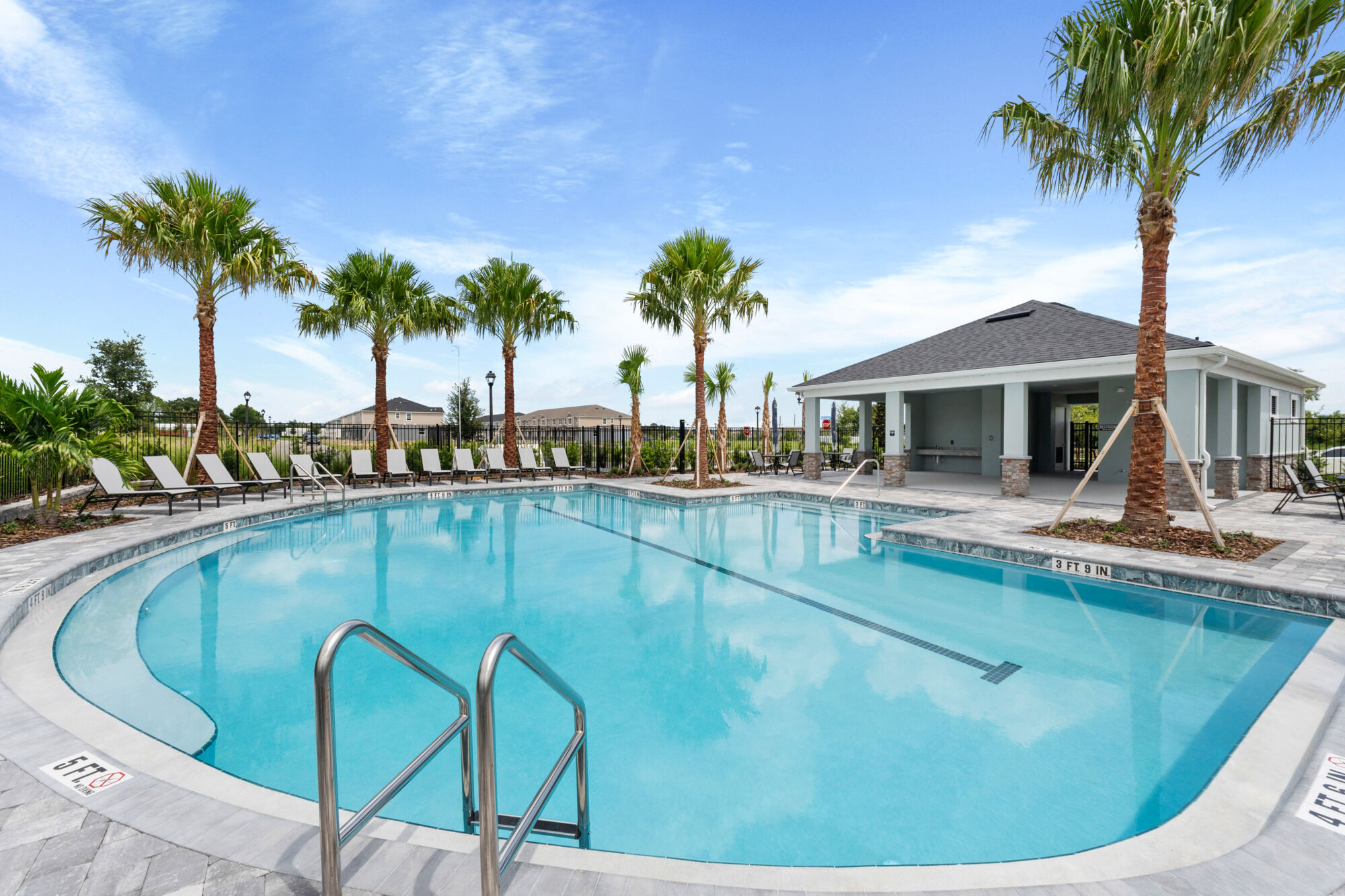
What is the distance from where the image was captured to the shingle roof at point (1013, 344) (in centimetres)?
1323

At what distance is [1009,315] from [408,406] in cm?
6081

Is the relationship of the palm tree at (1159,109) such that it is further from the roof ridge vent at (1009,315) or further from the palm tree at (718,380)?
the palm tree at (718,380)

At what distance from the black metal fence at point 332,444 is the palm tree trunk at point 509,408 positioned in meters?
1.10

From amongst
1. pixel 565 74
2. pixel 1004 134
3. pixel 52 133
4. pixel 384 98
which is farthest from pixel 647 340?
pixel 52 133

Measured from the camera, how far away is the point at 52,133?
11.1 meters

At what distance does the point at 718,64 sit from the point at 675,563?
12.2 metres

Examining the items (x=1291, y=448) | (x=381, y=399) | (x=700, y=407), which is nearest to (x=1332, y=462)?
(x=1291, y=448)

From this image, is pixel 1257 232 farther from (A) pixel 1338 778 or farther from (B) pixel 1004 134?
(A) pixel 1338 778

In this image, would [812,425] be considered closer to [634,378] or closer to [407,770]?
[634,378]

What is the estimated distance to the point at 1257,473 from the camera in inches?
573

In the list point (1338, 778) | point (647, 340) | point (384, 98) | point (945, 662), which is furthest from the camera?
point (647, 340)

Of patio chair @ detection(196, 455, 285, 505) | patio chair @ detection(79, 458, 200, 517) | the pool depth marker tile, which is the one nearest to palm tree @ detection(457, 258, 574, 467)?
patio chair @ detection(196, 455, 285, 505)

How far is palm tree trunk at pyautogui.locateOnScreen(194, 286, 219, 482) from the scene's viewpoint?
12594 mm

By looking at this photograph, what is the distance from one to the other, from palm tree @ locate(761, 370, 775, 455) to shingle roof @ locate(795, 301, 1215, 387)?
7101 mm
